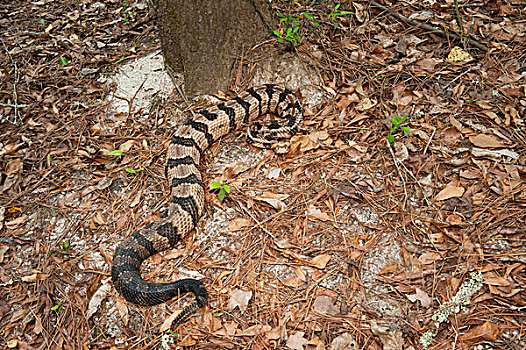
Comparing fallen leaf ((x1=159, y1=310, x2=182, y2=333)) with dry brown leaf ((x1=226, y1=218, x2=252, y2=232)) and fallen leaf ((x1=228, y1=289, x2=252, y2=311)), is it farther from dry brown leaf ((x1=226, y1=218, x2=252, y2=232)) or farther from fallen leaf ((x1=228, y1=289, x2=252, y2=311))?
dry brown leaf ((x1=226, y1=218, x2=252, y2=232))

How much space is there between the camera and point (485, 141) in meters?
3.31

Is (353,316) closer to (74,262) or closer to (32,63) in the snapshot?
(74,262)

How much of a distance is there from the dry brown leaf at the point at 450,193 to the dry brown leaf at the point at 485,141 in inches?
19.9

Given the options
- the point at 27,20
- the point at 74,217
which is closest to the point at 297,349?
the point at 74,217

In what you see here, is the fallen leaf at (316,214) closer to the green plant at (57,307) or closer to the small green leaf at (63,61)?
the green plant at (57,307)

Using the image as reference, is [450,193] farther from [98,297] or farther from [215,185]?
[98,297]

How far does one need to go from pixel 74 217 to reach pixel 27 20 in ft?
12.9

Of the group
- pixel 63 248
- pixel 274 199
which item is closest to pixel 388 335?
pixel 274 199

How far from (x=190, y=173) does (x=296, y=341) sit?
5.98 ft

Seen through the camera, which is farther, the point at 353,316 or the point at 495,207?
the point at 495,207

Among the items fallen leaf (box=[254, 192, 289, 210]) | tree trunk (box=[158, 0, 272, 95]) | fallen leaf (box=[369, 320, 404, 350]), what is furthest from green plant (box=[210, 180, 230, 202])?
fallen leaf (box=[369, 320, 404, 350])

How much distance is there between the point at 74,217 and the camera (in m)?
3.50

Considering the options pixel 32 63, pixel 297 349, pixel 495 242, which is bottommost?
pixel 297 349

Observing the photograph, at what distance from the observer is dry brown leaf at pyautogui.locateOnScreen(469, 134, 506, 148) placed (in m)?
3.28
